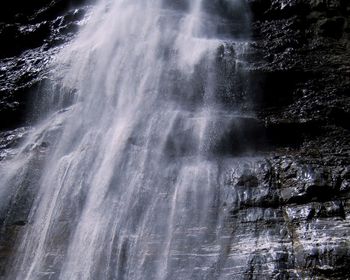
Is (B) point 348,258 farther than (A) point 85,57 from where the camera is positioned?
No

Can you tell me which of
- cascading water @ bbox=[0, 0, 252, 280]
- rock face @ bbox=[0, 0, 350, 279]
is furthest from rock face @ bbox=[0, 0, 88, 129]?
cascading water @ bbox=[0, 0, 252, 280]

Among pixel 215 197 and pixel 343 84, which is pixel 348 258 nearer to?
pixel 215 197

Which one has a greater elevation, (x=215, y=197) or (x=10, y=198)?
(x=215, y=197)

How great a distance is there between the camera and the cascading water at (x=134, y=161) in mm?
6207

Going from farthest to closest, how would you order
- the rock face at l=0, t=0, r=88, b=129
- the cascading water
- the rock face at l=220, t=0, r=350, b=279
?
the rock face at l=0, t=0, r=88, b=129, the cascading water, the rock face at l=220, t=0, r=350, b=279

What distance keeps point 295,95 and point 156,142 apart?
3.08m

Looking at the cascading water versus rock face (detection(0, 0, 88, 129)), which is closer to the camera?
the cascading water

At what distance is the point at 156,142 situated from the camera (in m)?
7.84

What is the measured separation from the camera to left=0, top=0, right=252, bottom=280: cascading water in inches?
244

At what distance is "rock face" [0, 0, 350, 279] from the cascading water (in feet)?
1.19

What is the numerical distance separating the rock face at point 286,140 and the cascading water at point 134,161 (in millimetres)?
361

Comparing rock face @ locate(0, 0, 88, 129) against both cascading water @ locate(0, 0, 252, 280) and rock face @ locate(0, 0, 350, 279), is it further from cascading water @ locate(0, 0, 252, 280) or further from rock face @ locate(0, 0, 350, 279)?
cascading water @ locate(0, 0, 252, 280)

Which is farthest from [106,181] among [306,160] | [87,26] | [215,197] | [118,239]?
[87,26]

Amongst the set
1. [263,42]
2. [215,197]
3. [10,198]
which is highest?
[263,42]
